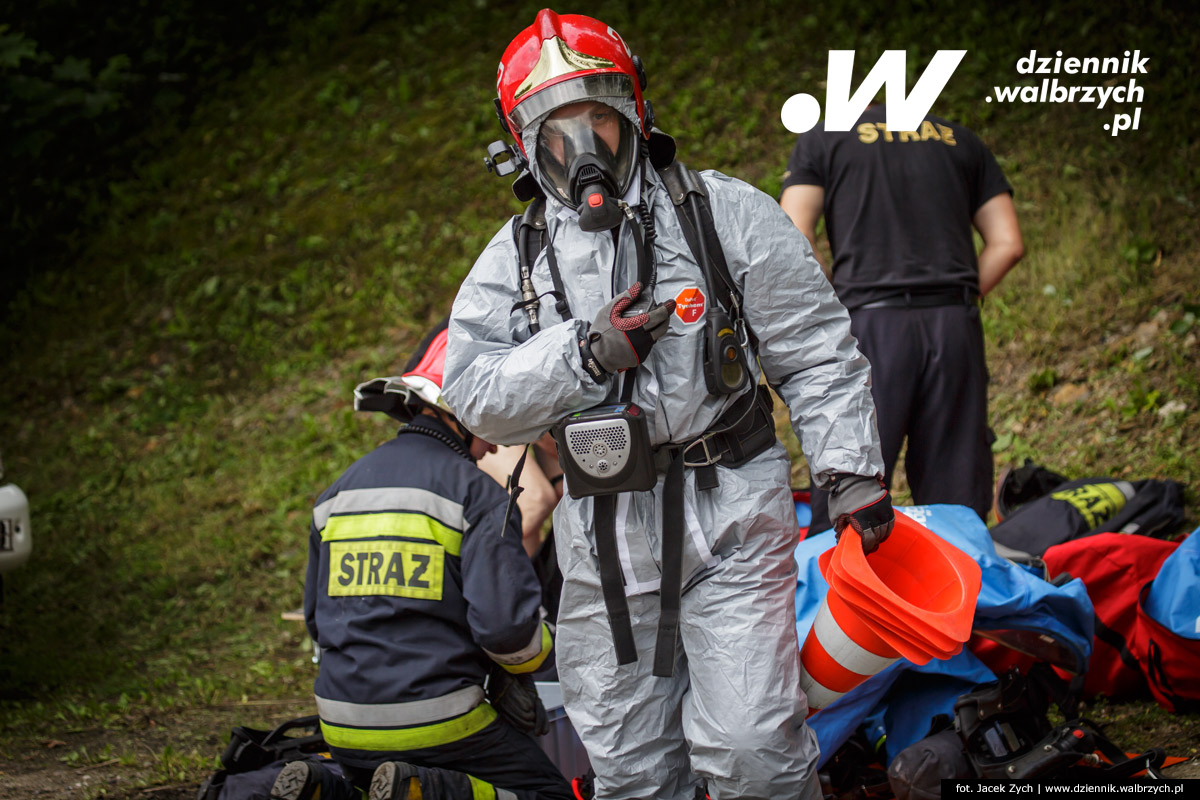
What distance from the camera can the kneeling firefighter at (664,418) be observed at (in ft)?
8.39

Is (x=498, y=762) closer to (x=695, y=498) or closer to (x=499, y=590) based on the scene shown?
(x=499, y=590)

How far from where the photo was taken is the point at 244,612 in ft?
20.5

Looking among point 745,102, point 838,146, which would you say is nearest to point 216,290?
point 745,102

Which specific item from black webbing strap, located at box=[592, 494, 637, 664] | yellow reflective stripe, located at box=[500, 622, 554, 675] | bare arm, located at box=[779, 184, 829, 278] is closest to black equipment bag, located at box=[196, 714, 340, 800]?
yellow reflective stripe, located at box=[500, 622, 554, 675]

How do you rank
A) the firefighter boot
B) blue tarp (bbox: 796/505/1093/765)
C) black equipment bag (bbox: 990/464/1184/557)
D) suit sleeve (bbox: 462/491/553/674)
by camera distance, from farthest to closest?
black equipment bag (bbox: 990/464/1184/557), blue tarp (bbox: 796/505/1093/765), suit sleeve (bbox: 462/491/553/674), the firefighter boot

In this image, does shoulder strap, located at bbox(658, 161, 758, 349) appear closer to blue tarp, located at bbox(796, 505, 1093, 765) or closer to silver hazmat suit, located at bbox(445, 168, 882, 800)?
silver hazmat suit, located at bbox(445, 168, 882, 800)

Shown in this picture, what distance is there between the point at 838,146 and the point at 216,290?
691 centimetres

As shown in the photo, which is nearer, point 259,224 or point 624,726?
point 624,726

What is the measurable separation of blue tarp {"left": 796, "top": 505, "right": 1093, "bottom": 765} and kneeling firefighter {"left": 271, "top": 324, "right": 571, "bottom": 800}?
1032 mm

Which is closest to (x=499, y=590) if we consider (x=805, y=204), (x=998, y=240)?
(x=805, y=204)

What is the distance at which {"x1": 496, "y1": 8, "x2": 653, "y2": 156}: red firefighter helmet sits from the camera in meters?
2.68

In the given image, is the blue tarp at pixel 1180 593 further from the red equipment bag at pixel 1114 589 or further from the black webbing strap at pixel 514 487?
the black webbing strap at pixel 514 487

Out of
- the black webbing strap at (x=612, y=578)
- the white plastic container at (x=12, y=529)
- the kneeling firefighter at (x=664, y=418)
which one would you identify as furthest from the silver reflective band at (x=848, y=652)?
the white plastic container at (x=12, y=529)

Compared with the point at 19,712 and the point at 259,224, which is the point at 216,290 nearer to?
the point at 259,224
